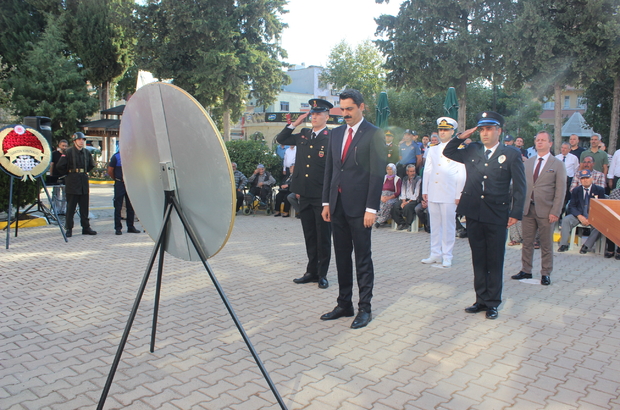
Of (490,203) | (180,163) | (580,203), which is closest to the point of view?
(180,163)

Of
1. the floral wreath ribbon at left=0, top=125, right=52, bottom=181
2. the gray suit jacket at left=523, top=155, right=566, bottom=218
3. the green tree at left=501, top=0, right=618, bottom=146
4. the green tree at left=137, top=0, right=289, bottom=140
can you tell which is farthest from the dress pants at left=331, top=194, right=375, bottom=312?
the green tree at left=137, top=0, right=289, bottom=140

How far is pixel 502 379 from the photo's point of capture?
3.59 m

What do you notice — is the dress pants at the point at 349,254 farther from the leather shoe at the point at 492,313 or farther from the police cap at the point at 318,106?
the police cap at the point at 318,106

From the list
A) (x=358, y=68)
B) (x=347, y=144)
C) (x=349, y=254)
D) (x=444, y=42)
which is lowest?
(x=349, y=254)

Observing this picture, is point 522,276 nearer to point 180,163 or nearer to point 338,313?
point 338,313

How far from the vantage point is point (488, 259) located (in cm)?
519

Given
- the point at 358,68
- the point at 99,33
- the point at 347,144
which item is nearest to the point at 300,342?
the point at 347,144

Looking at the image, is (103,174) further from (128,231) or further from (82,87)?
(128,231)

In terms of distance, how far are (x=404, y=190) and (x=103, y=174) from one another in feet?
70.6

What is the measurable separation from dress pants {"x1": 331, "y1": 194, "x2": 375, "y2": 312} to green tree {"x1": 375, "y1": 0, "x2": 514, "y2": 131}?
21.1 m

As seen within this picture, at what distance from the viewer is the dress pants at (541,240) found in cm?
649

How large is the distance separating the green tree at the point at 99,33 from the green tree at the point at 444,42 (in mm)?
16592

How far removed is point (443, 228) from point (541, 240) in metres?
1.39

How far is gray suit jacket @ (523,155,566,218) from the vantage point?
6.36m
